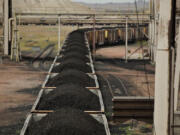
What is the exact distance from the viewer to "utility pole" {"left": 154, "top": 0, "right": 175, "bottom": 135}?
22.6 ft

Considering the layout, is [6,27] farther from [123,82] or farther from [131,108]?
[131,108]

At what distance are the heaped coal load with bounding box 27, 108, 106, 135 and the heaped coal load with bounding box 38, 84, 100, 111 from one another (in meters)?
1.83

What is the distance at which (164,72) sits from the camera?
23.3ft

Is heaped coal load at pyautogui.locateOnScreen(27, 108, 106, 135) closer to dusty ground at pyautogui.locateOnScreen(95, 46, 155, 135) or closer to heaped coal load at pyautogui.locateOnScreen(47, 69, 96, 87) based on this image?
dusty ground at pyautogui.locateOnScreen(95, 46, 155, 135)

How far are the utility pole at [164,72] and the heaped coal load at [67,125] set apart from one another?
2321mm

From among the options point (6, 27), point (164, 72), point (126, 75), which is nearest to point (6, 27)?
point (6, 27)

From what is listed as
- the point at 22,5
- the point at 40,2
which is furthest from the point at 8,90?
the point at 40,2

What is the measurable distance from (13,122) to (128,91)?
9003 millimetres

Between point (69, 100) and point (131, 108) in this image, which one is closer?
point (131, 108)

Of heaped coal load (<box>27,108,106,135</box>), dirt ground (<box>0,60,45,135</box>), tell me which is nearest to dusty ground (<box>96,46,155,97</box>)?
dirt ground (<box>0,60,45,135</box>)

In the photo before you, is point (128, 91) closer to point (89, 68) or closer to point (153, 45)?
point (89, 68)

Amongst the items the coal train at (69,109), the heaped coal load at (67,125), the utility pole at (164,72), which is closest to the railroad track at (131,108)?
the coal train at (69,109)

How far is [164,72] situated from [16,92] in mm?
16957

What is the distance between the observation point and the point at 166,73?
7102mm
